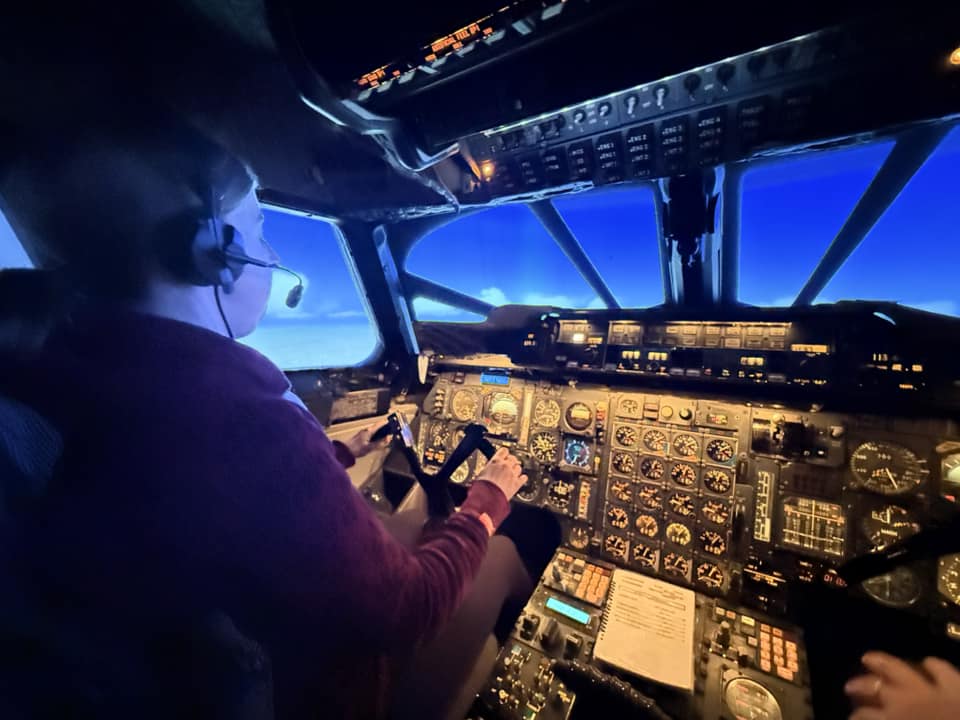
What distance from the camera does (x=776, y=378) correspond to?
2.13 metres

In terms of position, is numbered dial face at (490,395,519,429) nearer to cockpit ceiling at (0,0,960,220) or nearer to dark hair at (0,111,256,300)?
cockpit ceiling at (0,0,960,220)

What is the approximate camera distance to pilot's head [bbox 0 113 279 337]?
0.79 m

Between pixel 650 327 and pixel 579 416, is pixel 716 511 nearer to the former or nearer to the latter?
pixel 579 416

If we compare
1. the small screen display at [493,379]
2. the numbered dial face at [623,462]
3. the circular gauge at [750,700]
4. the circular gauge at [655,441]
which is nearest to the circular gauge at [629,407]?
the circular gauge at [655,441]

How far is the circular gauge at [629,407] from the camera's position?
2539mm

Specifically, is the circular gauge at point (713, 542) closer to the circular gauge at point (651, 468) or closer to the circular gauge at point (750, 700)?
the circular gauge at point (651, 468)

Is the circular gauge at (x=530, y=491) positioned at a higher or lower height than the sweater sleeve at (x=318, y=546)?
lower

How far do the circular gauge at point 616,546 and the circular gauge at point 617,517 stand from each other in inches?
2.6

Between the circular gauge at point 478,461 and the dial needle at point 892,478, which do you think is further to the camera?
the circular gauge at point 478,461

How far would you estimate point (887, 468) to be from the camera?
1.89m

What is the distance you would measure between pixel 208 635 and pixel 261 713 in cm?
25

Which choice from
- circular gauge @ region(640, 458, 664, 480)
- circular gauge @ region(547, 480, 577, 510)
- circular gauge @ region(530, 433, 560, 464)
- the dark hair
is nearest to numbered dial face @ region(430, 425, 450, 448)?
circular gauge @ region(530, 433, 560, 464)

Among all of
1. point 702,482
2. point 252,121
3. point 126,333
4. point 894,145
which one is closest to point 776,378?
point 702,482

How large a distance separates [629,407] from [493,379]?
3.42 ft
